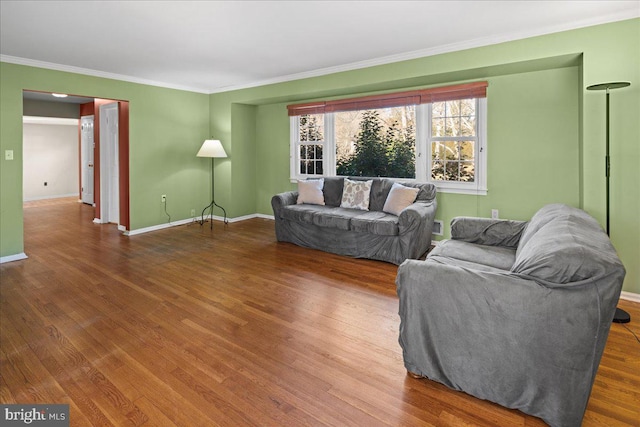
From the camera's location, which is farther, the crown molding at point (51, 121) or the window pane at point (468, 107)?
the crown molding at point (51, 121)

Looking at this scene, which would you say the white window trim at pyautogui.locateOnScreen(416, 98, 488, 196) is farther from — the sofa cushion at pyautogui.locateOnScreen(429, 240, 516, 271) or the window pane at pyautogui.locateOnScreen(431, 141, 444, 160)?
the sofa cushion at pyautogui.locateOnScreen(429, 240, 516, 271)

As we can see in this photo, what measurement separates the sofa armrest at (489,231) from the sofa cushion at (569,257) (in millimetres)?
1098

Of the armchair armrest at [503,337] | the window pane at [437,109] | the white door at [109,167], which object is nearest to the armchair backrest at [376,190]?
the window pane at [437,109]

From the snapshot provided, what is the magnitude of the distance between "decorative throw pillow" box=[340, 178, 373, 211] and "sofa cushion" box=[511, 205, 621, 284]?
3.06 meters

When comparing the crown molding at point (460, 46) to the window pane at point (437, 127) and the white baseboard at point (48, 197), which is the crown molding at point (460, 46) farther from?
the white baseboard at point (48, 197)

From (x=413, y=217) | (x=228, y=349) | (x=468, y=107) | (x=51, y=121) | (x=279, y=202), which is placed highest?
(x=51, y=121)

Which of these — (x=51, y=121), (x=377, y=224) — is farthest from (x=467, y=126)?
(x=51, y=121)

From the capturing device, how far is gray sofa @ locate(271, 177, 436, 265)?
4195mm

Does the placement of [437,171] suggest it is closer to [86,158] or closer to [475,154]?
[475,154]

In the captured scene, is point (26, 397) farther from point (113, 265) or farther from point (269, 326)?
point (113, 265)

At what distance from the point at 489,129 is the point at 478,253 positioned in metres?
2.24

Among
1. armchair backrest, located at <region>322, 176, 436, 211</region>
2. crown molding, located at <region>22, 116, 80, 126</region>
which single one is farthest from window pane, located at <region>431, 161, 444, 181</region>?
crown molding, located at <region>22, 116, 80, 126</region>

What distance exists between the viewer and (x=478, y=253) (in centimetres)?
295

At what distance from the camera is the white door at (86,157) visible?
27.3ft
